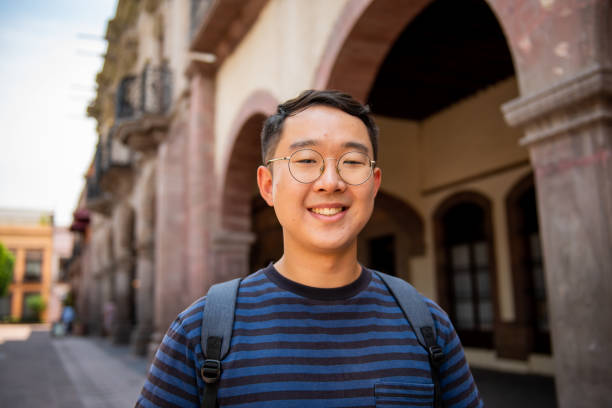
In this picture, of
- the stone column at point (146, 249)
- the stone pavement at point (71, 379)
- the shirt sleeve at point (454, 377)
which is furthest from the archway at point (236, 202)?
the shirt sleeve at point (454, 377)

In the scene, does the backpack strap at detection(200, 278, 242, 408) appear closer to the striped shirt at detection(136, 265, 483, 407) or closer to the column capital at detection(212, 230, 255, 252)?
the striped shirt at detection(136, 265, 483, 407)

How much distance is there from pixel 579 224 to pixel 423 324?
5.87 feet

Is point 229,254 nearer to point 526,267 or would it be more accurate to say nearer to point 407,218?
point 407,218

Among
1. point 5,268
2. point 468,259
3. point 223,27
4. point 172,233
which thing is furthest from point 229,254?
point 5,268

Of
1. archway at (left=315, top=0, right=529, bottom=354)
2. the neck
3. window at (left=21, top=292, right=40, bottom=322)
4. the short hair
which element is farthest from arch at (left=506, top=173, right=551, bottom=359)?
window at (left=21, top=292, right=40, bottom=322)

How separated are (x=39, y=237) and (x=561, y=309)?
56.2 meters

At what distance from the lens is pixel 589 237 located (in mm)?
2633

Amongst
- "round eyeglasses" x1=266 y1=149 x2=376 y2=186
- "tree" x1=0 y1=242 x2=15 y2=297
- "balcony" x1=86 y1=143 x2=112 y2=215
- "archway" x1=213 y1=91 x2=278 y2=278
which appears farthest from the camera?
"tree" x1=0 y1=242 x2=15 y2=297

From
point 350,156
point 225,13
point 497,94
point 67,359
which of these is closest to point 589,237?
point 350,156

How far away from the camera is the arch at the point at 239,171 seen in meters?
7.95

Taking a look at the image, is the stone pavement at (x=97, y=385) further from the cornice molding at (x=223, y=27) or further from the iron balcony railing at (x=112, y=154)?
the iron balcony railing at (x=112, y=154)

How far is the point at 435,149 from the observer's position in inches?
442

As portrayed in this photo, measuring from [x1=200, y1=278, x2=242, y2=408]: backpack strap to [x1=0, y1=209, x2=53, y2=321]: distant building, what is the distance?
181 feet

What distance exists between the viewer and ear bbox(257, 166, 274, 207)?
59.7 inches
